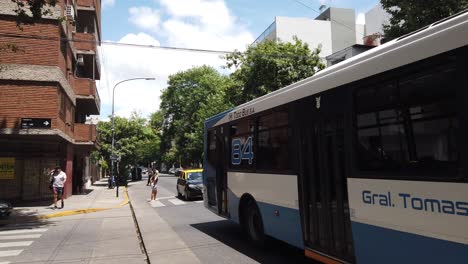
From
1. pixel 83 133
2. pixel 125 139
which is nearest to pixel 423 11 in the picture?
pixel 83 133

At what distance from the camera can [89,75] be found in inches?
1347

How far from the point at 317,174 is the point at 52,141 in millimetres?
19401

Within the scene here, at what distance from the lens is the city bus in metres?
4.05

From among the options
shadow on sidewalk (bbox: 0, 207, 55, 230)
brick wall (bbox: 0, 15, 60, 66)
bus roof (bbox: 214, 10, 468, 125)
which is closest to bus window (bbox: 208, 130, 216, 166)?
bus roof (bbox: 214, 10, 468, 125)

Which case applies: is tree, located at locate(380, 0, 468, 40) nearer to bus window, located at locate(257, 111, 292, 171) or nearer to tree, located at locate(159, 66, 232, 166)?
bus window, located at locate(257, 111, 292, 171)

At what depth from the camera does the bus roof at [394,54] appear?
4102 mm

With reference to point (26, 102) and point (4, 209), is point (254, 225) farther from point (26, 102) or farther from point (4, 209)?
point (26, 102)

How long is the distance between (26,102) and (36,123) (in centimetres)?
110

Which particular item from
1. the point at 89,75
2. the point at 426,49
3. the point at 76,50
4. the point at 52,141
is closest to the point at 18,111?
the point at 52,141

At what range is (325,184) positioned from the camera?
6098mm

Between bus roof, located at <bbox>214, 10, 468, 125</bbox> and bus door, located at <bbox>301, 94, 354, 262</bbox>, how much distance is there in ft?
1.03

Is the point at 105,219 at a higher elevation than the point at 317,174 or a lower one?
lower

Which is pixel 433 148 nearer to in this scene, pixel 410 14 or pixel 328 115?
pixel 328 115

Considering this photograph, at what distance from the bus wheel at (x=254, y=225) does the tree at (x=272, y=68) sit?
804 inches
